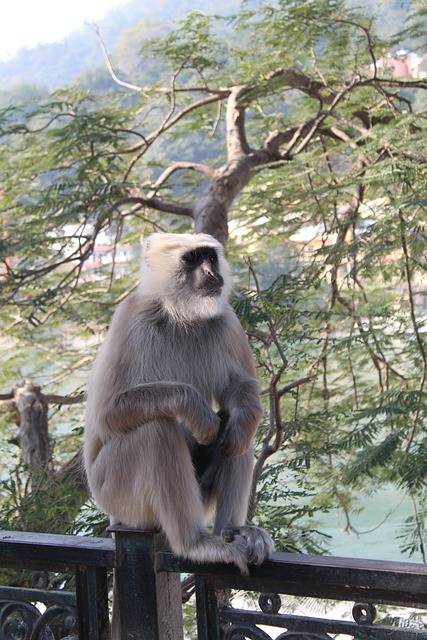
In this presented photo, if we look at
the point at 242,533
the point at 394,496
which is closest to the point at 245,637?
the point at 242,533

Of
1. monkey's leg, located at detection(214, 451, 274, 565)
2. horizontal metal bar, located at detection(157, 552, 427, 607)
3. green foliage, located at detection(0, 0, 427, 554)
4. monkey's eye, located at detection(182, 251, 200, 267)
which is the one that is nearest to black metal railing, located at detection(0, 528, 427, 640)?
horizontal metal bar, located at detection(157, 552, 427, 607)

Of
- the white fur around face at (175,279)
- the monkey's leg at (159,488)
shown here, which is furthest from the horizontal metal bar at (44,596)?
the white fur around face at (175,279)

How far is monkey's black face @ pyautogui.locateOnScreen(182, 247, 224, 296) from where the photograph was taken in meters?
2.90

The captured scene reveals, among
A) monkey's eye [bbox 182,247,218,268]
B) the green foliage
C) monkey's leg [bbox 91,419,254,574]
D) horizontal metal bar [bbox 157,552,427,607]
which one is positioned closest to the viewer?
horizontal metal bar [bbox 157,552,427,607]

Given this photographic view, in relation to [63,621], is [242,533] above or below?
above

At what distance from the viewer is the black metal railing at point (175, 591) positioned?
1805mm

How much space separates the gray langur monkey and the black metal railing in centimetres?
10

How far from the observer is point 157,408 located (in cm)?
253

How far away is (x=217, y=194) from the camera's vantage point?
257 inches

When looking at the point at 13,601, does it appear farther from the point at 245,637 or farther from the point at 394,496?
the point at 394,496

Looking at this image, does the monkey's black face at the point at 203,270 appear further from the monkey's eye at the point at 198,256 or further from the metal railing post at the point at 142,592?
the metal railing post at the point at 142,592

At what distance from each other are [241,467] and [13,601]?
0.81 meters

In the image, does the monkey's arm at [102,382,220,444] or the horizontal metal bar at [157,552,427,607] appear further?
the monkey's arm at [102,382,220,444]

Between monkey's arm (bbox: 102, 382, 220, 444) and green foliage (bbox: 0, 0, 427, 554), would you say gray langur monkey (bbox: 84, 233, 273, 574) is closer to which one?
monkey's arm (bbox: 102, 382, 220, 444)
